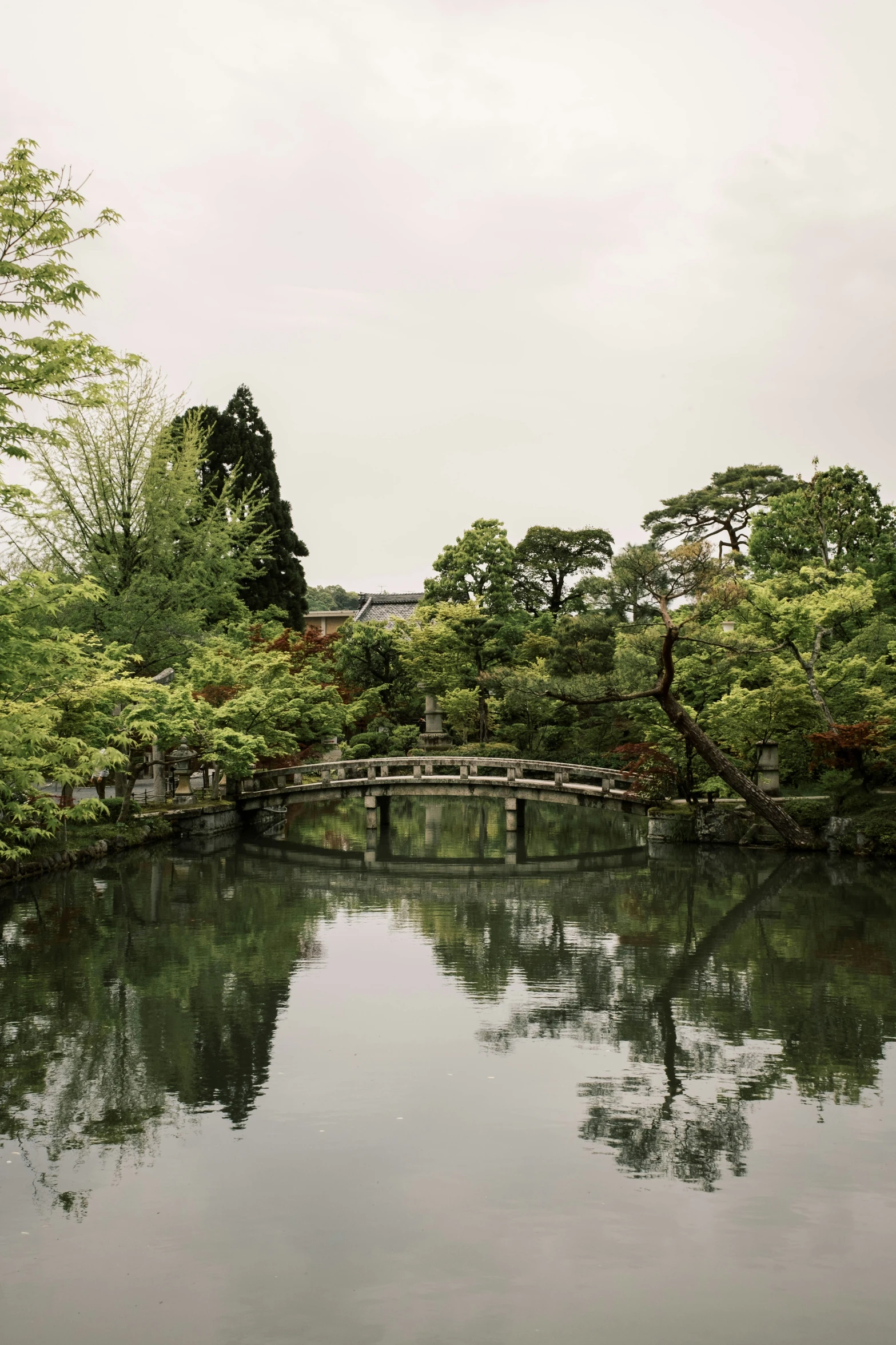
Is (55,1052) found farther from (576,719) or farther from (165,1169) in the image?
(576,719)

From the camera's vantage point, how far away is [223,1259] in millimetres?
6750

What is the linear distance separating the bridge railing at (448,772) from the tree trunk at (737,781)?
344 cm

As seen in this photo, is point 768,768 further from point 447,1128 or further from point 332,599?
point 332,599

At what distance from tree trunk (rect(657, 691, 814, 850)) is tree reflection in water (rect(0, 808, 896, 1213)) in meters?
1.02

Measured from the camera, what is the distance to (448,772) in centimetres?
3055

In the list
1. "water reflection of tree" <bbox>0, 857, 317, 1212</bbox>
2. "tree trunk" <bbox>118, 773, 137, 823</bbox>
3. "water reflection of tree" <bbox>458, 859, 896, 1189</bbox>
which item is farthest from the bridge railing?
"water reflection of tree" <bbox>0, 857, 317, 1212</bbox>

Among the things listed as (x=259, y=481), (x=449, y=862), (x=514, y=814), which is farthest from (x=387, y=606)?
(x=449, y=862)

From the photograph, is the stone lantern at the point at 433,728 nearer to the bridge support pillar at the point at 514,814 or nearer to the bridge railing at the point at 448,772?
the bridge railing at the point at 448,772

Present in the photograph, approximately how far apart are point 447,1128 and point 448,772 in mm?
21690

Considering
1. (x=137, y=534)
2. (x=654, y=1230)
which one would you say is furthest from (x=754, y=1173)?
(x=137, y=534)

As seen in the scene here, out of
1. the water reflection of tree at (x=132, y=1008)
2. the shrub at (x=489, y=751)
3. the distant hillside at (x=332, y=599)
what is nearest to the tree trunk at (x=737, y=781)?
the water reflection of tree at (x=132, y=1008)

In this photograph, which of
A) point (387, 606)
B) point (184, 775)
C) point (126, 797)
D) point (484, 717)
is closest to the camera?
point (126, 797)

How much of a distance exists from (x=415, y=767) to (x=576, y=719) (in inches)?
259

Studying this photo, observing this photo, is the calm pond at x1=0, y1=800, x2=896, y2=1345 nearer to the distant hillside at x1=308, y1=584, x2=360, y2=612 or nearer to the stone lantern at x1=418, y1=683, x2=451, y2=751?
the stone lantern at x1=418, y1=683, x2=451, y2=751
